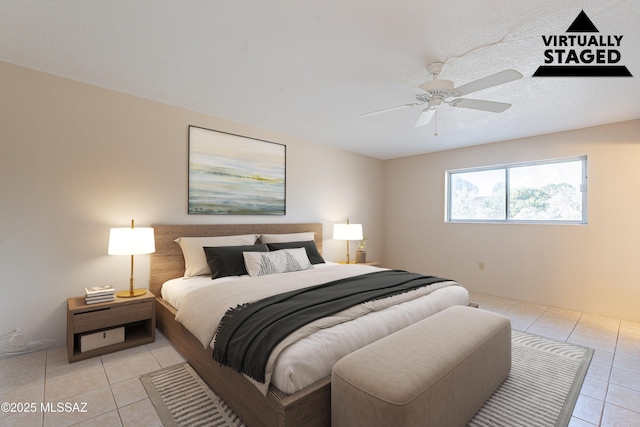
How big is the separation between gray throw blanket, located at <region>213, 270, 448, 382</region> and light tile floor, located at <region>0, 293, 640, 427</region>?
62cm

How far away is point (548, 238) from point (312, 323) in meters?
3.94

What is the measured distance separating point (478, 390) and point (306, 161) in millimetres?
3520

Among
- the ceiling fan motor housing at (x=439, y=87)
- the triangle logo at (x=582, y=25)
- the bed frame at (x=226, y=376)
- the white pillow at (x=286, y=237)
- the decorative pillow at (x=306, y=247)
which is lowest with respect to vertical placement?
the bed frame at (x=226, y=376)

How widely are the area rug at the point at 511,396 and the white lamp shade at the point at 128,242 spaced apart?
1.04 meters

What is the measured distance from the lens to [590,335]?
120 inches

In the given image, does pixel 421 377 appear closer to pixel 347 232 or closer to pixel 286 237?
pixel 286 237

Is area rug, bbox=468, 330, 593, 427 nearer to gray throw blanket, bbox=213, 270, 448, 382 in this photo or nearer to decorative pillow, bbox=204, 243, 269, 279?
gray throw blanket, bbox=213, 270, 448, 382

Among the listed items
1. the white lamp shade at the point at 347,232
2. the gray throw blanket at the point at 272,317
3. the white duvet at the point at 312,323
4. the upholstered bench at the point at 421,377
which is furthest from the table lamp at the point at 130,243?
the white lamp shade at the point at 347,232

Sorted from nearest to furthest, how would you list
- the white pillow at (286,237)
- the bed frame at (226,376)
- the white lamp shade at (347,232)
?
the bed frame at (226,376) → the white pillow at (286,237) → the white lamp shade at (347,232)

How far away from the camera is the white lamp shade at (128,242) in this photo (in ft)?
8.50

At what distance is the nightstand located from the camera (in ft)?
7.64

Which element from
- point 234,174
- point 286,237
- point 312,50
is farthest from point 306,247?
point 312,50

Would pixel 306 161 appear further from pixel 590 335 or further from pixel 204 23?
pixel 590 335

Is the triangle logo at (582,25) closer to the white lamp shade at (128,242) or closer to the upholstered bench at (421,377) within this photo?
the upholstered bench at (421,377)
